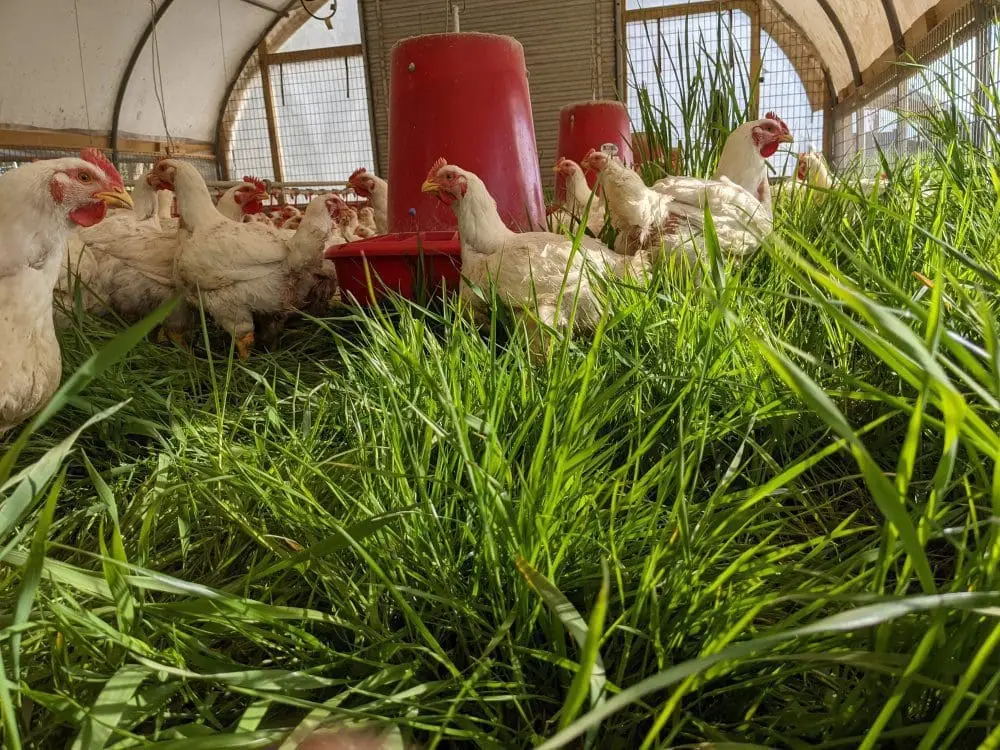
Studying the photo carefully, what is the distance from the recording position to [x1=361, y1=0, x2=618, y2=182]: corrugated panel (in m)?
5.93

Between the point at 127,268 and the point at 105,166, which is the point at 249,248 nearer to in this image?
the point at 127,268

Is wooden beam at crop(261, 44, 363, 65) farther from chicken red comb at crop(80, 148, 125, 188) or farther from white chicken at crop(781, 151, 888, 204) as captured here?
chicken red comb at crop(80, 148, 125, 188)

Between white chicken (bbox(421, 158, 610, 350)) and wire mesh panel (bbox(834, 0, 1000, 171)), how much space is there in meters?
0.72

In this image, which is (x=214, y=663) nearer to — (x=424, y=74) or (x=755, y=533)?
(x=755, y=533)

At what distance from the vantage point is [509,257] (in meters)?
1.56

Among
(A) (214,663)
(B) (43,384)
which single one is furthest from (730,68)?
(A) (214,663)

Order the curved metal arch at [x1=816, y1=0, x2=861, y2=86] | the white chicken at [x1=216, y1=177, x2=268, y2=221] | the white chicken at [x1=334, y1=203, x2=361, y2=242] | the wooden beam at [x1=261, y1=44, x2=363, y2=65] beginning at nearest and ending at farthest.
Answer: the white chicken at [x1=216, y1=177, x2=268, y2=221] < the white chicken at [x1=334, y1=203, x2=361, y2=242] < the curved metal arch at [x1=816, y1=0, x2=861, y2=86] < the wooden beam at [x1=261, y1=44, x2=363, y2=65]

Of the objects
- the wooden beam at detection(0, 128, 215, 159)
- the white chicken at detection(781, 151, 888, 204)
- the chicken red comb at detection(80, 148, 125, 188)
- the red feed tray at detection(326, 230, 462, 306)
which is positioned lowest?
the red feed tray at detection(326, 230, 462, 306)

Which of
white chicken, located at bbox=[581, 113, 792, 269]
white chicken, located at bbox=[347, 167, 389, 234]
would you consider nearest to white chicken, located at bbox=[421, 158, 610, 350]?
white chicken, located at bbox=[581, 113, 792, 269]

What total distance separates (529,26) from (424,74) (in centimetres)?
463

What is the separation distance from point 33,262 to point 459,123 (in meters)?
1.16

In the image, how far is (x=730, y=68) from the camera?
2176 mm

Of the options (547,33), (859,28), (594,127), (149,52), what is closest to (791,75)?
(859,28)

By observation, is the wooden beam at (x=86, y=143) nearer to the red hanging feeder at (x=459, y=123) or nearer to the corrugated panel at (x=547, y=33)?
the corrugated panel at (x=547, y=33)
